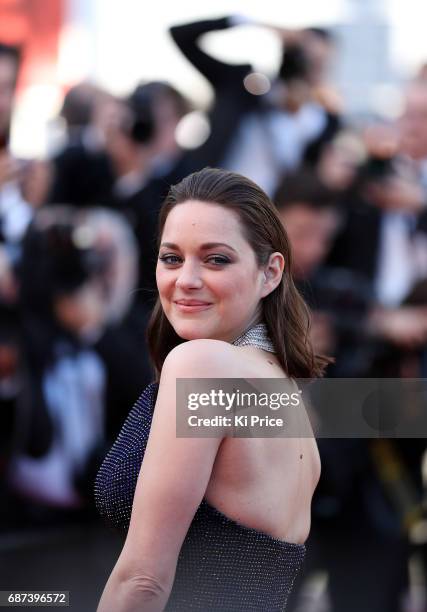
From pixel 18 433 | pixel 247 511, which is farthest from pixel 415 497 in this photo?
pixel 247 511

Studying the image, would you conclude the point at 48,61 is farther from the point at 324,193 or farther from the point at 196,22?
the point at 324,193

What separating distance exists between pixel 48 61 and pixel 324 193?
1371 mm

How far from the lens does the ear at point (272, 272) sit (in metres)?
1.98

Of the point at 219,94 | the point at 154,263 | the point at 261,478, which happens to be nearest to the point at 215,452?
the point at 261,478

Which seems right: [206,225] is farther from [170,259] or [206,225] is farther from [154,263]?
[154,263]

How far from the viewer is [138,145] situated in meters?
4.86

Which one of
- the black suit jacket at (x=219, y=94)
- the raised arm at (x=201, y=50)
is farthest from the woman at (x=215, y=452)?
the raised arm at (x=201, y=50)

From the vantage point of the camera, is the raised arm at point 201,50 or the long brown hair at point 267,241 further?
the raised arm at point 201,50

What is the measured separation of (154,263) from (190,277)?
96.1 inches

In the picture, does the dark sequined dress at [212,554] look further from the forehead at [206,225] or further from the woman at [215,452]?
the forehead at [206,225]

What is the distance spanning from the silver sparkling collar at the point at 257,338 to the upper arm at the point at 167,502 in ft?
0.72

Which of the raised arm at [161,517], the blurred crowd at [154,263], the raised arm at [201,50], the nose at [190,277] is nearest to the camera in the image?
the raised arm at [161,517]

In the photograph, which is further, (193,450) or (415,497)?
(415,497)

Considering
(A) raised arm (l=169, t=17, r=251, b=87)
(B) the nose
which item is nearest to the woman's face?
(B) the nose
